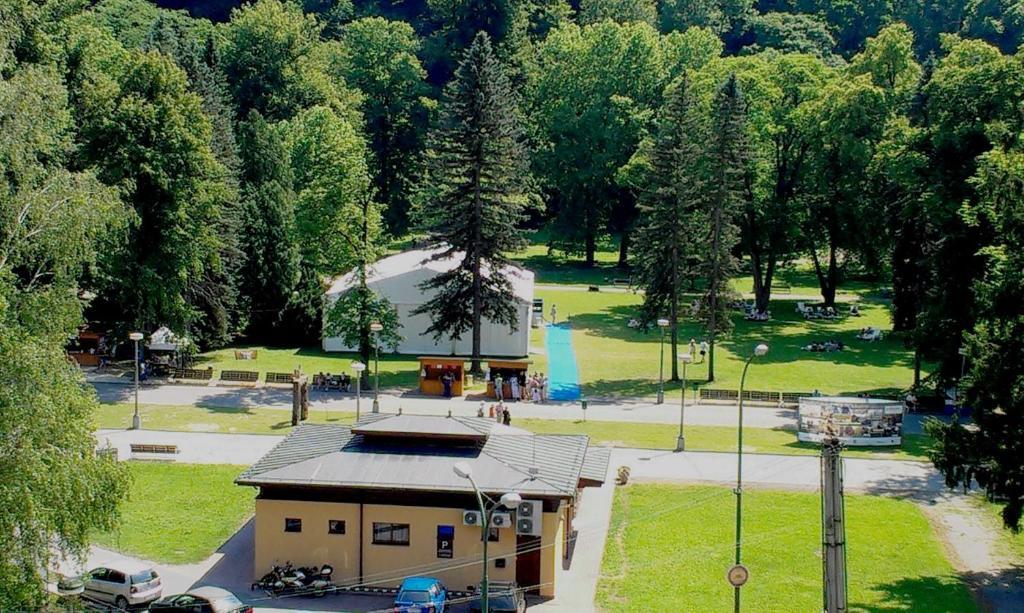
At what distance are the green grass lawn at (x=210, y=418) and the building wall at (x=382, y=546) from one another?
14.1 m

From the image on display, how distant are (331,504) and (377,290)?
1187 inches

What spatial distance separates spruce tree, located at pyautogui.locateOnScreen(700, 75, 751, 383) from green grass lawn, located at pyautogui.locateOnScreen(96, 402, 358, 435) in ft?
61.3

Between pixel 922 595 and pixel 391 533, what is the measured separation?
14.6 m

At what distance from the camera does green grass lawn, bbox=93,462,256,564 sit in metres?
35.3

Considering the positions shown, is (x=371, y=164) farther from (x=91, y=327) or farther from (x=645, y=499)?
(x=645, y=499)

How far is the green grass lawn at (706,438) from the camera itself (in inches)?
1829

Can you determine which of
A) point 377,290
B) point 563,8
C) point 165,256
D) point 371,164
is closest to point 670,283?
point 377,290

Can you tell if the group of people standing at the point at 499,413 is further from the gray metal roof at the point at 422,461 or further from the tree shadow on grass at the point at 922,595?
the tree shadow on grass at the point at 922,595

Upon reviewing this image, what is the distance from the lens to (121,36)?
3807 inches

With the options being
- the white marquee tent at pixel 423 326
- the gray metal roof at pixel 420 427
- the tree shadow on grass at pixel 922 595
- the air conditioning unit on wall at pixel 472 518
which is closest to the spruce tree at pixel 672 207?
the white marquee tent at pixel 423 326

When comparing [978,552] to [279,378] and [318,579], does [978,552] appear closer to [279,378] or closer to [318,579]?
[318,579]

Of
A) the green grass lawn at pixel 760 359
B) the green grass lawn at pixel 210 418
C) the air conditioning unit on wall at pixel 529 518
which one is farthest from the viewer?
the green grass lawn at pixel 760 359

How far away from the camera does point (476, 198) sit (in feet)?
190

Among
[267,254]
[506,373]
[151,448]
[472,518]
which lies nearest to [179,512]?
[151,448]
